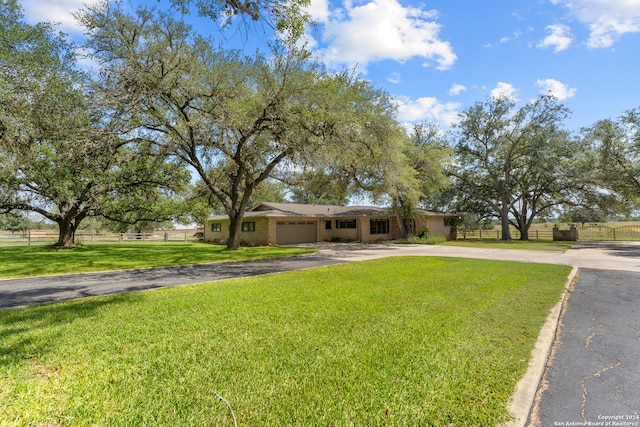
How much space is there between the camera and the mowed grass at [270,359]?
99.3 inches

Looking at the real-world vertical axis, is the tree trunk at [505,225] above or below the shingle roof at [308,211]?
below

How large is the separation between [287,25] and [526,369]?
23.6ft

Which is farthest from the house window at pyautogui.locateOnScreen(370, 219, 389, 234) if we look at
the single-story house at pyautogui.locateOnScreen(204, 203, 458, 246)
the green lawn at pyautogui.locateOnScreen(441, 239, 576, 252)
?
the green lawn at pyautogui.locateOnScreen(441, 239, 576, 252)

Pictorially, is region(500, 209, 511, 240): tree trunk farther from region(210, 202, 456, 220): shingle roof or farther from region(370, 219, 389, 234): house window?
region(370, 219, 389, 234): house window

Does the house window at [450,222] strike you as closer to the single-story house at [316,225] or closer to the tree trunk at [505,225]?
the single-story house at [316,225]

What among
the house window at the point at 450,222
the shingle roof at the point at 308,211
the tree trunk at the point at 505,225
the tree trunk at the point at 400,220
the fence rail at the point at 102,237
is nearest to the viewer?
the tree trunk at the point at 400,220

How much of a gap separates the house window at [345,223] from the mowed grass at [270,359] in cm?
2108

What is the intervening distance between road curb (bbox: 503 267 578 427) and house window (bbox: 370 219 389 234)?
2266 cm

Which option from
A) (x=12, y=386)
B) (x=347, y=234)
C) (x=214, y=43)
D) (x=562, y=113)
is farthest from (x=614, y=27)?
(x=347, y=234)

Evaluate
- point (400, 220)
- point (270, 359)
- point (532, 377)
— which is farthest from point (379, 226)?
point (270, 359)

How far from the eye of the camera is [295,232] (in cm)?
2578

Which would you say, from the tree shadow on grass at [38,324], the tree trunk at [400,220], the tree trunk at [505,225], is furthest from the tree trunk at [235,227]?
the tree trunk at [505,225]

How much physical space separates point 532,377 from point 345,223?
24.7 m

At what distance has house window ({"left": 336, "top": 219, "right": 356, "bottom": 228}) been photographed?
27680mm
